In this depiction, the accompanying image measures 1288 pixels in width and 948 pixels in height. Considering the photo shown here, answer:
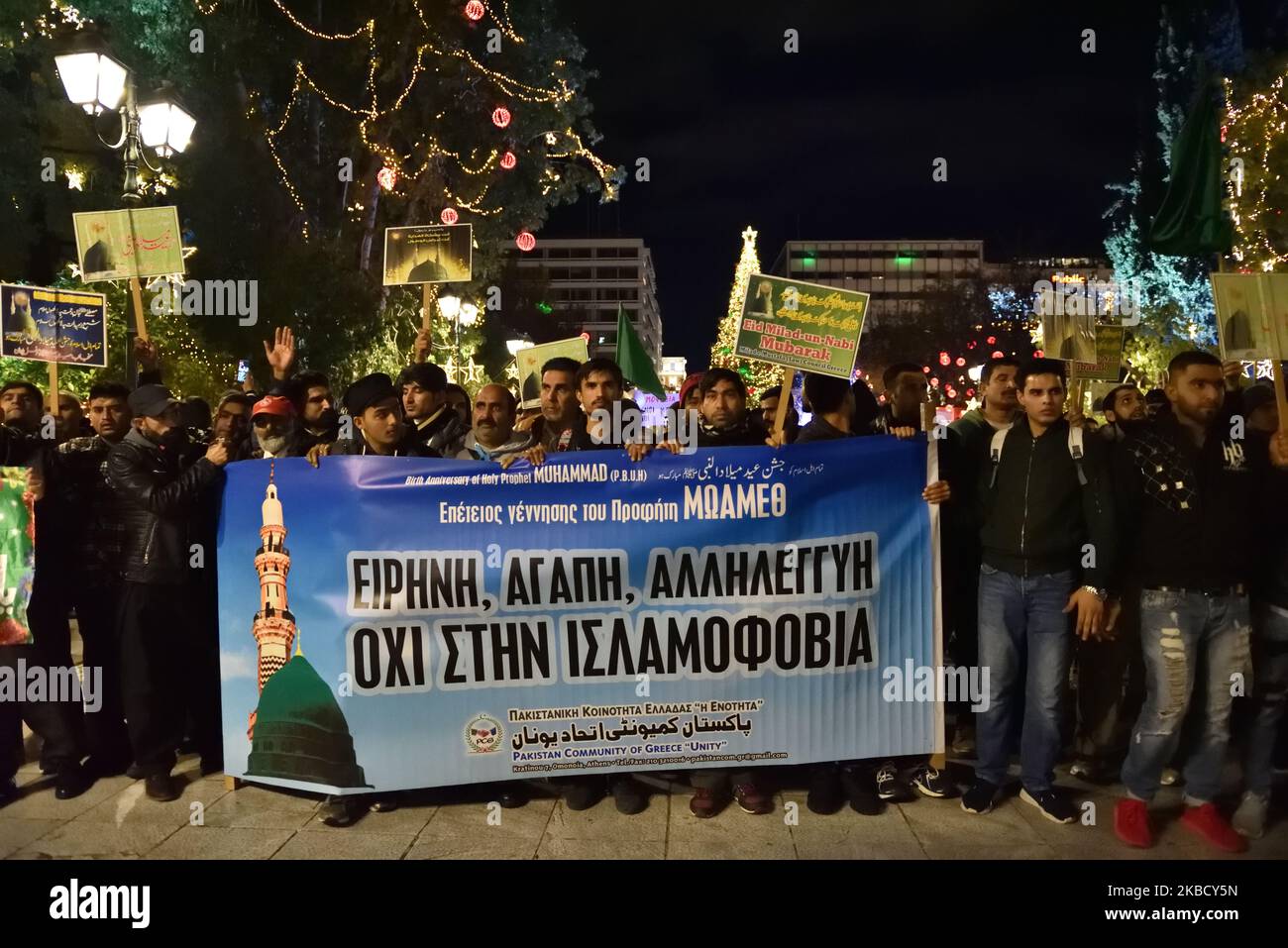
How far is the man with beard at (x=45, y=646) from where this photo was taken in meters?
5.21

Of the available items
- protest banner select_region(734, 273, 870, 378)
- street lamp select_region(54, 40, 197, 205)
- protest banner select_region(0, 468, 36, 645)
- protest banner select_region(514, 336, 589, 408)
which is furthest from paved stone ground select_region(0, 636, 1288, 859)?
street lamp select_region(54, 40, 197, 205)

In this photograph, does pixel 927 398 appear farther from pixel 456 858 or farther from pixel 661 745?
pixel 456 858

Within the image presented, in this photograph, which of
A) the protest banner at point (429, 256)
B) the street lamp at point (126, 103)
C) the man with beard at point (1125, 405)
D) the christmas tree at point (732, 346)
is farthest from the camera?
the christmas tree at point (732, 346)

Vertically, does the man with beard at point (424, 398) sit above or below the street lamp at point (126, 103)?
below

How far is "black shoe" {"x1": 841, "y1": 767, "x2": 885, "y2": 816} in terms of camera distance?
4902mm

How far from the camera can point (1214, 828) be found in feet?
14.7

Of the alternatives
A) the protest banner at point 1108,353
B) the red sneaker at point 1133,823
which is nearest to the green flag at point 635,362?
the protest banner at point 1108,353

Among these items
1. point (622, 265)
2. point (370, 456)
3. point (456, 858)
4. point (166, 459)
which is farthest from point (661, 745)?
point (622, 265)

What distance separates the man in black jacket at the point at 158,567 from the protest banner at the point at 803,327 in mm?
2931

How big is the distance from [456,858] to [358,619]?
1.30 m

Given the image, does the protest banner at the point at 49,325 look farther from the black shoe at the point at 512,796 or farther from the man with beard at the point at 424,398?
the black shoe at the point at 512,796

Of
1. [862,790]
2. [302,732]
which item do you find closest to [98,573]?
[302,732]

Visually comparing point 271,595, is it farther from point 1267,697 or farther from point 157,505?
point 1267,697

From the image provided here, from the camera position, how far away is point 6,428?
5.24 meters
